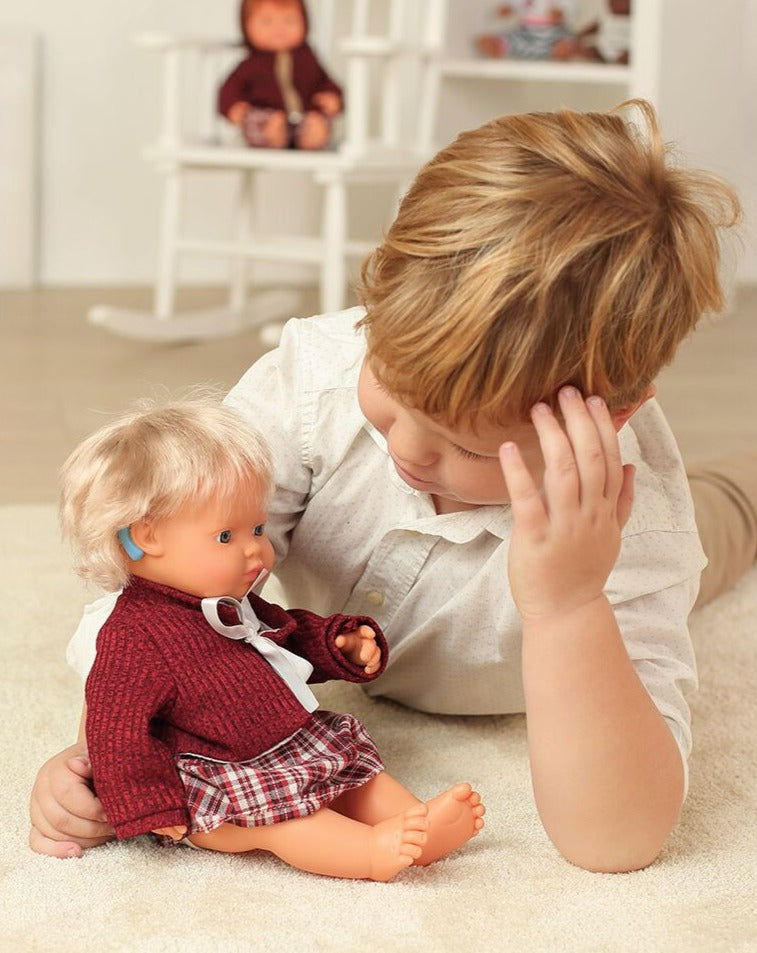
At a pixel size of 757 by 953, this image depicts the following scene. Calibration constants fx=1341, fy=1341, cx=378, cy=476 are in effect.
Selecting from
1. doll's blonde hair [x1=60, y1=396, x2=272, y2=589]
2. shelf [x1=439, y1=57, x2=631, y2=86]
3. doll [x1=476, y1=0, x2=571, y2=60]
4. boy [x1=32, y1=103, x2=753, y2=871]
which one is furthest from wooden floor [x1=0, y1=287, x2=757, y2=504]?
boy [x1=32, y1=103, x2=753, y2=871]

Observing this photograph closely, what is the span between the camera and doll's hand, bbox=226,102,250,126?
2.54m

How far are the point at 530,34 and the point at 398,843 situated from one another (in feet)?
7.83

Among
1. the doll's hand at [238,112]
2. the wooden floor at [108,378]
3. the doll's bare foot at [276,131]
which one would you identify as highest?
the doll's hand at [238,112]

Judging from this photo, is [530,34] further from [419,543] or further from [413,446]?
[413,446]

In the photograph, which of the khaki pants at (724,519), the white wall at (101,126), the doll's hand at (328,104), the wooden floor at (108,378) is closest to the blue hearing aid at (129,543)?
the khaki pants at (724,519)

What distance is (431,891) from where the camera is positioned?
0.76 meters

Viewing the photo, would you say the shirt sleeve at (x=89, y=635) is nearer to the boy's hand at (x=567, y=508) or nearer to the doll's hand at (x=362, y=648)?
the doll's hand at (x=362, y=648)

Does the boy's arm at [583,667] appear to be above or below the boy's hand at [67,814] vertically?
above

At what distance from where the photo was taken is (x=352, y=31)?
2.97 meters

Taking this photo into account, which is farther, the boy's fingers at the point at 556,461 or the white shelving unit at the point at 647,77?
the white shelving unit at the point at 647,77

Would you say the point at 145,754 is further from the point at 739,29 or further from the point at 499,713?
the point at 739,29

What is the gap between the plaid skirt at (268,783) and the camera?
774mm

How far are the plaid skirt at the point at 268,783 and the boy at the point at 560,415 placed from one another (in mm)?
71

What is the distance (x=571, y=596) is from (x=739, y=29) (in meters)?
2.71
